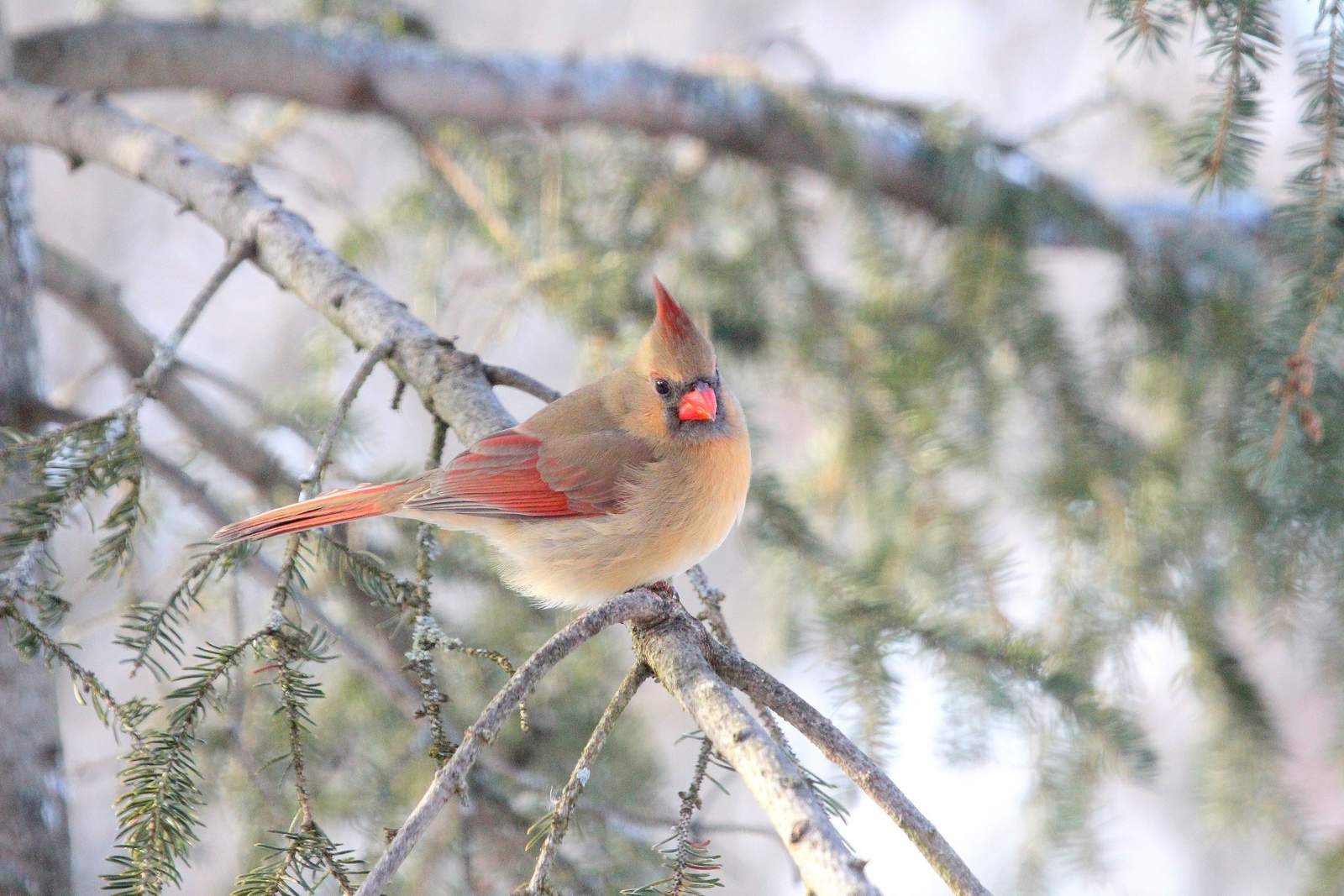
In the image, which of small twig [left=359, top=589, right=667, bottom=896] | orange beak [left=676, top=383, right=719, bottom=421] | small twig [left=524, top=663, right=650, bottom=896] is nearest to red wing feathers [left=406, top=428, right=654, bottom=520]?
orange beak [left=676, top=383, right=719, bottom=421]

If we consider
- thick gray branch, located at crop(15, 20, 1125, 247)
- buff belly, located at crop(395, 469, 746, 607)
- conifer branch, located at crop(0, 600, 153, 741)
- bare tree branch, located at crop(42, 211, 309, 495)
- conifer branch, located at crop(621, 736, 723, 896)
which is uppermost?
thick gray branch, located at crop(15, 20, 1125, 247)

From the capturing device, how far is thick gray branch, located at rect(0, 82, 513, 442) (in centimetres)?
205

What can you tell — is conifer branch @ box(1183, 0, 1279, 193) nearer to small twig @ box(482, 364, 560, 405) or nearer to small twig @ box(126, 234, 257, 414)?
small twig @ box(482, 364, 560, 405)

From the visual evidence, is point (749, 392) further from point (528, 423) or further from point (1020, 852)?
point (1020, 852)

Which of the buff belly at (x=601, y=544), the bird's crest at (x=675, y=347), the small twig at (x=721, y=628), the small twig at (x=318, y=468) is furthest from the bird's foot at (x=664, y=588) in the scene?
the small twig at (x=318, y=468)

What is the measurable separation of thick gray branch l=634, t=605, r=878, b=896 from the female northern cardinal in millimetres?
634

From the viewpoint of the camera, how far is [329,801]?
2.64 meters

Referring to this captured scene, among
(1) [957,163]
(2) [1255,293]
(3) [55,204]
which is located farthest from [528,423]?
(3) [55,204]

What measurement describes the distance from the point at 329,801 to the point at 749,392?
5.25 ft

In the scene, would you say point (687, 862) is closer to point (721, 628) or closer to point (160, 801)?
point (721, 628)

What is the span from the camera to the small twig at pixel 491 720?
1.18 meters

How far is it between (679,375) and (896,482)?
87 centimetres

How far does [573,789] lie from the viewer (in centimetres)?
138

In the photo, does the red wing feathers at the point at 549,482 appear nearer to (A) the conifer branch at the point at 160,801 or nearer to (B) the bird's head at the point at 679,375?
(B) the bird's head at the point at 679,375
